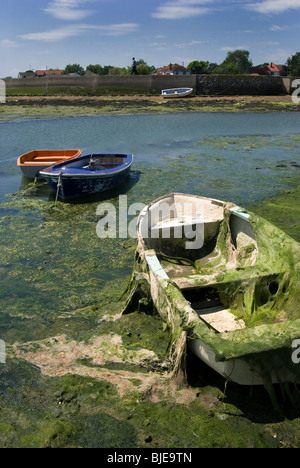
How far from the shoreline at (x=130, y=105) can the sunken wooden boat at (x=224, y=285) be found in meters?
29.5

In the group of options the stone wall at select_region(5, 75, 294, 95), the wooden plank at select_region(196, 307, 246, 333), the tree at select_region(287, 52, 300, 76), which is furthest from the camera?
the tree at select_region(287, 52, 300, 76)

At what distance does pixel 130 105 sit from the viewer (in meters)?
40.6

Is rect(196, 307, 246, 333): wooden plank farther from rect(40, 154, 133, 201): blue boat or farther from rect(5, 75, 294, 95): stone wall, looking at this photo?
rect(5, 75, 294, 95): stone wall

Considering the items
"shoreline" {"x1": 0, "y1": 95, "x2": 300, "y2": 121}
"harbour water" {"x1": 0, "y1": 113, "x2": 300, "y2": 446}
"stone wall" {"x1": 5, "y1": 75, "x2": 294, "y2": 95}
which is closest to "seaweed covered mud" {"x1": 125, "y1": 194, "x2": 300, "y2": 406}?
"harbour water" {"x1": 0, "y1": 113, "x2": 300, "y2": 446}

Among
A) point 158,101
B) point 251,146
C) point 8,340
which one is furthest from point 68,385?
point 158,101

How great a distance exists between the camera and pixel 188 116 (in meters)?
35.3

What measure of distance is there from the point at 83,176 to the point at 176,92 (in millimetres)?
34853

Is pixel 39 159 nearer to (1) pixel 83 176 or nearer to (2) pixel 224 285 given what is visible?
(1) pixel 83 176

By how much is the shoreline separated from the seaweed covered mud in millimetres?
29467

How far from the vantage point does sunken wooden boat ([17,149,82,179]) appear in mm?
15578

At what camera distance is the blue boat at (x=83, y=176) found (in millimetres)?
13234

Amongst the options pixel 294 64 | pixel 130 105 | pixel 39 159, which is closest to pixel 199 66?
pixel 294 64

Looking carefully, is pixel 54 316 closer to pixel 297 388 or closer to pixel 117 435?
pixel 117 435

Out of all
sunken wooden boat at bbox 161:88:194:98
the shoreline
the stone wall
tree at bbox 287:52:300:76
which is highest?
tree at bbox 287:52:300:76
